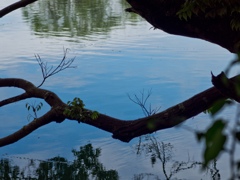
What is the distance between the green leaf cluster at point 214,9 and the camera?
161 centimetres

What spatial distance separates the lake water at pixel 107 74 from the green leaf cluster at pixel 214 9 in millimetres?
2765

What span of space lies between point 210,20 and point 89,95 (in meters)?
4.80

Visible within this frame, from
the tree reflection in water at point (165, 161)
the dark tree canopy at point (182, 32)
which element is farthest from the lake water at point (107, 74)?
the dark tree canopy at point (182, 32)

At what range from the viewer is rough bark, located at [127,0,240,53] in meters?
1.69

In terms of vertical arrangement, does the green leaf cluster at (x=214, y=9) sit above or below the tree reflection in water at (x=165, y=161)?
above

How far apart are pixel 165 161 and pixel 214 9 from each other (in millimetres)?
3108

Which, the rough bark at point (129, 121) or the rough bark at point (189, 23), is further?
the rough bark at point (129, 121)

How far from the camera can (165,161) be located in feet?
15.1

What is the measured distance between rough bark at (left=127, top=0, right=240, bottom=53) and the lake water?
2649 millimetres

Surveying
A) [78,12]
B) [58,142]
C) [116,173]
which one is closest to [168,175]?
[116,173]

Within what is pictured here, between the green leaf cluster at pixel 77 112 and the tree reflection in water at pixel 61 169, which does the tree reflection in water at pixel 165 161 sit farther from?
the green leaf cluster at pixel 77 112

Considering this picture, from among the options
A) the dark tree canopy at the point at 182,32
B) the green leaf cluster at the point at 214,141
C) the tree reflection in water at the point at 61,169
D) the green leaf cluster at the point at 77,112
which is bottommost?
the tree reflection in water at the point at 61,169

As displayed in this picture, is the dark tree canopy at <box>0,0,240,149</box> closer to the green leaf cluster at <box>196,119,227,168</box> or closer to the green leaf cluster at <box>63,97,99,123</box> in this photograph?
the green leaf cluster at <box>63,97,99,123</box>

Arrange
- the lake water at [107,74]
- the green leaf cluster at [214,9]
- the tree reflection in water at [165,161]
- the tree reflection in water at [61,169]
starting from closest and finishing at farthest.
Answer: the green leaf cluster at [214,9]
the tree reflection in water at [165,161]
the tree reflection in water at [61,169]
the lake water at [107,74]
